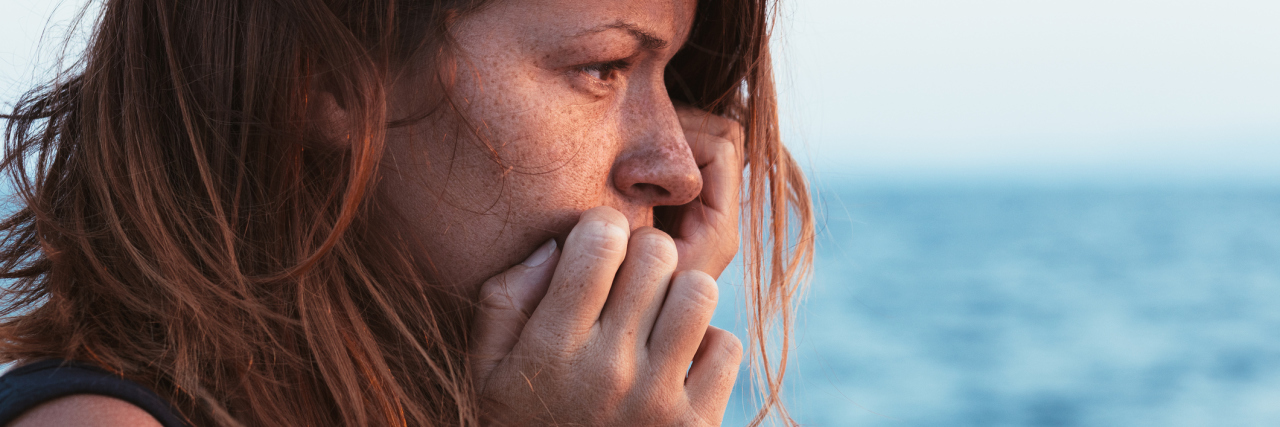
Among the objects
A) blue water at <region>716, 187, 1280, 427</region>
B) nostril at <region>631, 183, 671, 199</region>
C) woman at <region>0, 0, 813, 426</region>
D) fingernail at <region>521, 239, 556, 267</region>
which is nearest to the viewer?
woman at <region>0, 0, 813, 426</region>

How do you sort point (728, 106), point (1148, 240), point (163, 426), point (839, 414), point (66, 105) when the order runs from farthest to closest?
1. point (1148, 240)
2. point (839, 414)
3. point (728, 106)
4. point (66, 105)
5. point (163, 426)

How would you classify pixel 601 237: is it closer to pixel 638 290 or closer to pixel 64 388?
pixel 638 290

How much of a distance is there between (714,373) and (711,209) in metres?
0.48

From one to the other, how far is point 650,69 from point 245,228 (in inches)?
32.5

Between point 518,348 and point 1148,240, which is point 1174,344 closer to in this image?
point 1148,240

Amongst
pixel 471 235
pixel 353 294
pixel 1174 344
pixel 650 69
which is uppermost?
pixel 650 69

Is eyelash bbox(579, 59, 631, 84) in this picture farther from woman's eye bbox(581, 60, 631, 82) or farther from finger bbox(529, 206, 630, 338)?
finger bbox(529, 206, 630, 338)

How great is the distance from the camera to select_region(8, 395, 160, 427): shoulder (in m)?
1.01

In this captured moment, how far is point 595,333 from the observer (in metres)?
1.49

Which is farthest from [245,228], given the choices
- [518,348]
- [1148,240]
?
[1148,240]

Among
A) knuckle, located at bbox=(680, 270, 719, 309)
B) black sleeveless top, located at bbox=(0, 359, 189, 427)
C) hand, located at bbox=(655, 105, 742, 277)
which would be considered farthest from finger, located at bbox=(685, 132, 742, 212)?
black sleeveless top, located at bbox=(0, 359, 189, 427)

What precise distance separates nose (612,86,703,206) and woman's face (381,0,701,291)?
0.03 ft

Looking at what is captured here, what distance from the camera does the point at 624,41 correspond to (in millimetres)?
1484

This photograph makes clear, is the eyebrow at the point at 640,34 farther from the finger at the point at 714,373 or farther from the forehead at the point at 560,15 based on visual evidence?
the finger at the point at 714,373
